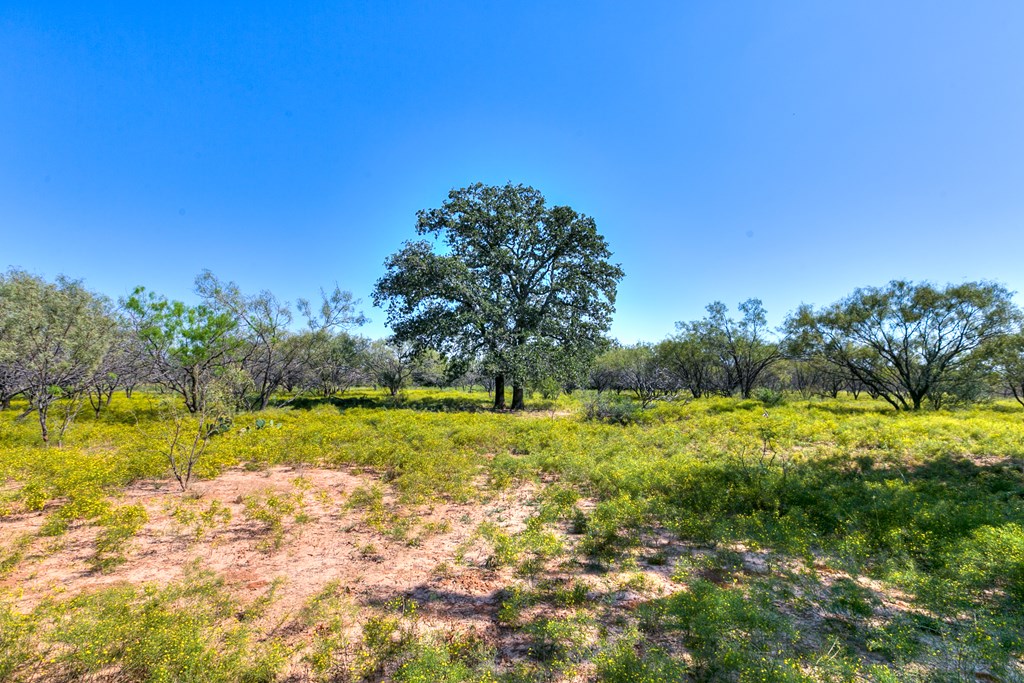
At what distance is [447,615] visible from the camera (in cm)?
391

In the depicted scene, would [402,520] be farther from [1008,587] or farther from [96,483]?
[1008,587]

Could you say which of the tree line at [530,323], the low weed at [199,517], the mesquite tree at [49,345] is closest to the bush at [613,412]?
the tree line at [530,323]

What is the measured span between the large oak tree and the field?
1133 cm

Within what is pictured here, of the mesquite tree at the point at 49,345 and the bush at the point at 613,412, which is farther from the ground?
the mesquite tree at the point at 49,345

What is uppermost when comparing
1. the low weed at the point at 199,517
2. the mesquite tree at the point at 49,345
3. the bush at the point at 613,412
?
the mesquite tree at the point at 49,345

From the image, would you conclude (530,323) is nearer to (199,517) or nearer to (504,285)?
(504,285)

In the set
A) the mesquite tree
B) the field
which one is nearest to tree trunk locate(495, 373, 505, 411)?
the field

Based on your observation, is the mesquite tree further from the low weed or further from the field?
the low weed

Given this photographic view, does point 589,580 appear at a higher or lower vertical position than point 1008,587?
lower

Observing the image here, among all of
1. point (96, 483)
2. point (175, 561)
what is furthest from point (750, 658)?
point (96, 483)

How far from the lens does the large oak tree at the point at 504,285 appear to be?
20.6 m

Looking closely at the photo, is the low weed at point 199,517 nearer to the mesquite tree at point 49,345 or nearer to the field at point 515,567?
Answer: the field at point 515,567

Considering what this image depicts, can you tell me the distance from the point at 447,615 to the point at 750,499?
5.80 metres

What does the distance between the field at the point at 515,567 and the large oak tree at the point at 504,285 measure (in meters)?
11.3
